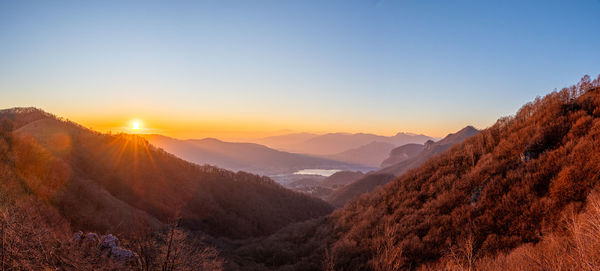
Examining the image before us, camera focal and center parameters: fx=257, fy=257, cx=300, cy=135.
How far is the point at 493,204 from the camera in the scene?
34.9 ft

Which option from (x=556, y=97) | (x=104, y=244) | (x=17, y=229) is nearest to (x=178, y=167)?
(x=104, y=244)

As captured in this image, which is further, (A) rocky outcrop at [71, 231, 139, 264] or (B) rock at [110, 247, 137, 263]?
(B) rock at [110, 247, 137, 263]

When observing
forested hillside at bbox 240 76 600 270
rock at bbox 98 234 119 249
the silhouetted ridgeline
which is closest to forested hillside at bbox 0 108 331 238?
the silhouetted ridgeline

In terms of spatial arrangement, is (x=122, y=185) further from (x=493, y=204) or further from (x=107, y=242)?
(x=493, y=204)

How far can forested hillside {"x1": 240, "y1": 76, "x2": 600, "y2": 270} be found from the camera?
Result: 26.1 feet

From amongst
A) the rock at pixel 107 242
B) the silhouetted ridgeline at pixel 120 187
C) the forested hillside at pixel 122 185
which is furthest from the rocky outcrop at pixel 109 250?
the forested hillside at pixel 122 185

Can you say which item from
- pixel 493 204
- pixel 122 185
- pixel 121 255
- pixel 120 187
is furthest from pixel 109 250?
pixel 122 185

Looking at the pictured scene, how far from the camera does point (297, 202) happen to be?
54.1 m

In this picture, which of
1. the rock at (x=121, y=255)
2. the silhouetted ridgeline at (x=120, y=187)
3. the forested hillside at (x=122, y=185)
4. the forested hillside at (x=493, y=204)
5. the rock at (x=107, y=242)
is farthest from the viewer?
the forested hillside at (x=122, y=185)

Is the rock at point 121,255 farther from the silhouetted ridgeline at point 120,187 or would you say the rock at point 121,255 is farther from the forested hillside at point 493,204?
the forested hillside at point 493,204

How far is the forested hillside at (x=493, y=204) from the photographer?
7.97 metres

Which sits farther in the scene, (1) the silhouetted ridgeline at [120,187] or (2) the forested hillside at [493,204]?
(1) the silhouetted ridgeline at [120,187]

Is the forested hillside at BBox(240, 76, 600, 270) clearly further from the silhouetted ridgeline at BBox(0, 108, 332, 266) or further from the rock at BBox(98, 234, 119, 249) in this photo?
the silhouetted ridgeline at BBox(0, 108, 332, 266)

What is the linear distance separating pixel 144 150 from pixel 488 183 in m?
46.5
